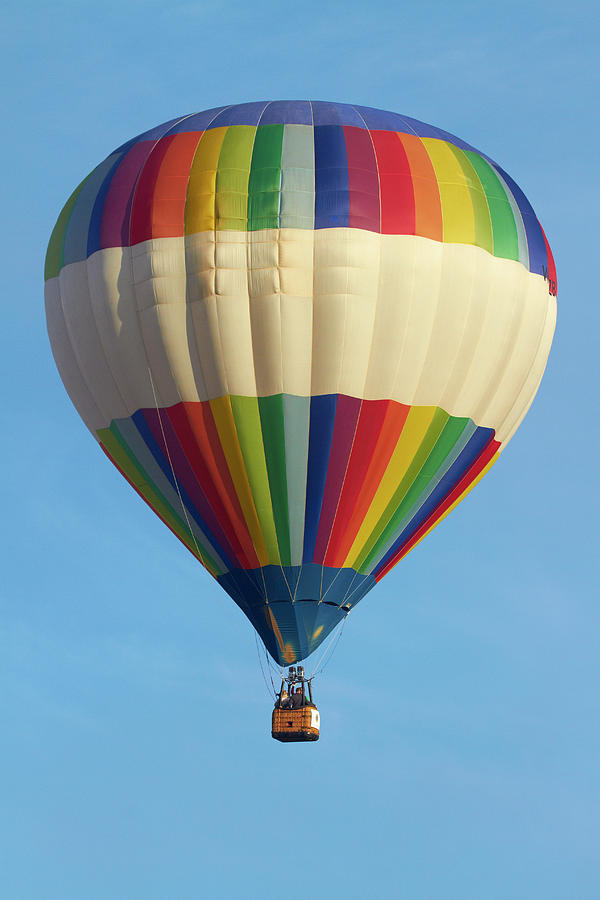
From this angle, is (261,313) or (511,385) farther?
(511,385)

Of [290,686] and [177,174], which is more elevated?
[177,174]

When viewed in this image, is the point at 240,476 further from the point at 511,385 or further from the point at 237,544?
the point at 511,385

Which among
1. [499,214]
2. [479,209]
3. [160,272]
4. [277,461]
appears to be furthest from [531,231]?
[160,272]

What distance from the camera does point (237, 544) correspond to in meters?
27.6

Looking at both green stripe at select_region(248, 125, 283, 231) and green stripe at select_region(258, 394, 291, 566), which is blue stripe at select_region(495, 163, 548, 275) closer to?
green stripe at select_region(248, 125, 283, 231)

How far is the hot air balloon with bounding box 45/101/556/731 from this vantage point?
26.9m

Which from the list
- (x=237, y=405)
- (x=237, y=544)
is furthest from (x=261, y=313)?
(x=237, y=544)

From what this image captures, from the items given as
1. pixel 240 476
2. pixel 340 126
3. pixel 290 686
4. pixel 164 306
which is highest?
pixel 340 126

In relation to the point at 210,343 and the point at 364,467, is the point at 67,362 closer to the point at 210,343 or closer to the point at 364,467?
the point at 210,343

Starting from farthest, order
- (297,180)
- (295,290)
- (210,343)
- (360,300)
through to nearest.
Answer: (297,180) < (210,343) < (360,300) < (295,290)

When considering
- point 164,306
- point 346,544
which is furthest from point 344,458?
point 164,306

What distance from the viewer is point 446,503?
28.9 metres

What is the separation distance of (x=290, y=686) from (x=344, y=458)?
2.85m

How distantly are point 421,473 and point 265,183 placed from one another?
4081 mm
